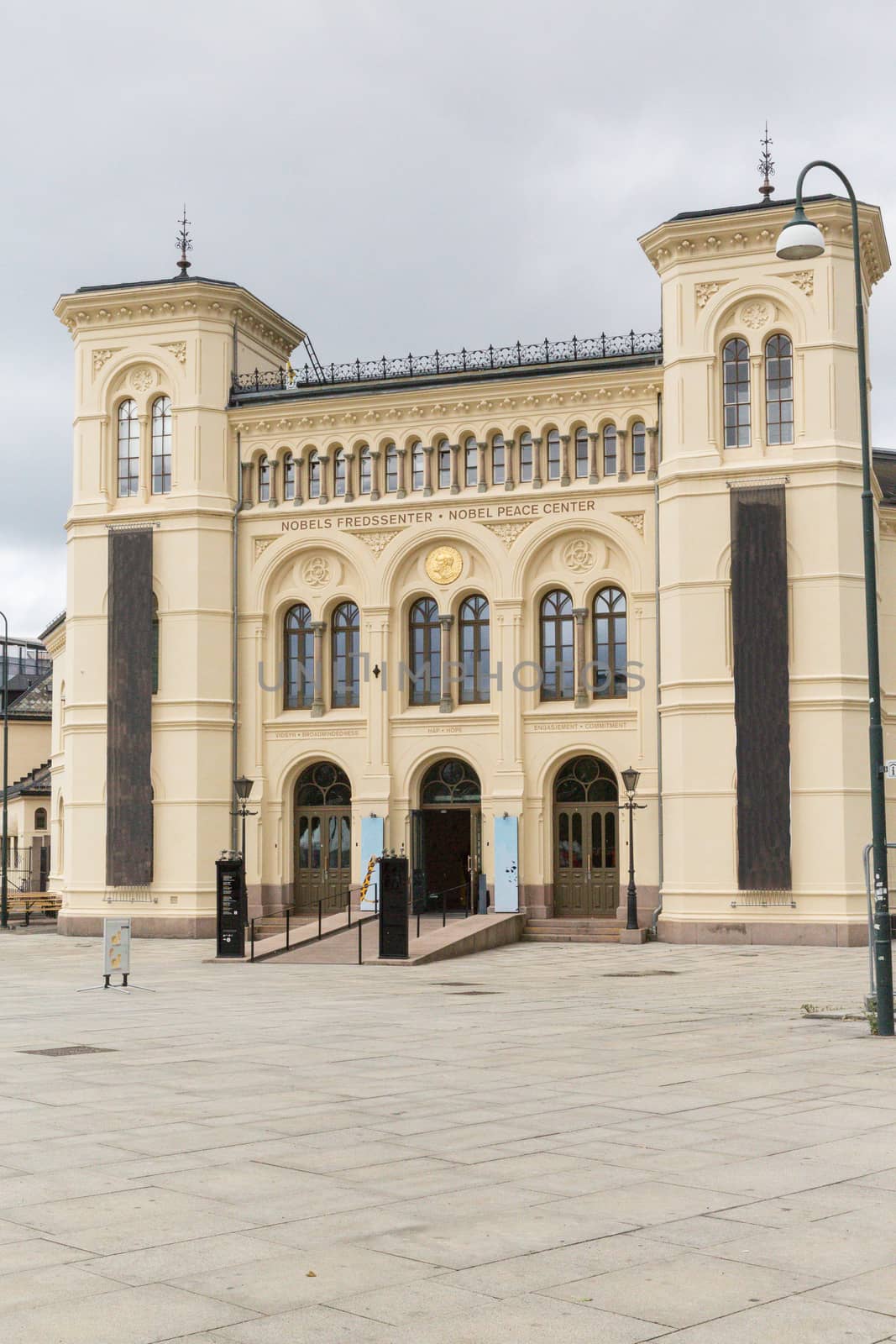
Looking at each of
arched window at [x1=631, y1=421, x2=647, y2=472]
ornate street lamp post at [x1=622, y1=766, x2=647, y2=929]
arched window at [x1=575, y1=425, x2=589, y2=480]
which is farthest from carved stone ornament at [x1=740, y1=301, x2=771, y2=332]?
ornate street lamp post at [x1=622, y1=766, x2=647, y2=929]

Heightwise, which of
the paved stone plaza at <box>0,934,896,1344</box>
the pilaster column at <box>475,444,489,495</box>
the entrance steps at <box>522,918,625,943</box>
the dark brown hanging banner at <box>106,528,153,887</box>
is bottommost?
the entrance steps at <box>522,918,625,943</box>

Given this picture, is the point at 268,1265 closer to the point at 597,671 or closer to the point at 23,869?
the point at 597,671

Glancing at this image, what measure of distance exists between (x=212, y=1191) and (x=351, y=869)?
30475 mm

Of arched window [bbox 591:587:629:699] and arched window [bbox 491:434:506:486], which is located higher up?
arched window [bbox 491:434:506:486]

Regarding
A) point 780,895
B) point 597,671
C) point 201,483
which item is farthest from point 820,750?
point 201,483

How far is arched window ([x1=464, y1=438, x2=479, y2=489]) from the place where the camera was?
3947cm

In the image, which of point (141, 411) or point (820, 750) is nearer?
point (820, 750)

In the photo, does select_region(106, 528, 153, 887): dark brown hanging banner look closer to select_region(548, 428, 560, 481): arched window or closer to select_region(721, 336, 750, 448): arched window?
select_region(548, 428, 560, 481): arched window

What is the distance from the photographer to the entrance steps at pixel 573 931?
3634 cm

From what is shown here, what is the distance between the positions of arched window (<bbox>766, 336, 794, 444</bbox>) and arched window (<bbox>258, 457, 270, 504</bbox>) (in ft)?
43.3

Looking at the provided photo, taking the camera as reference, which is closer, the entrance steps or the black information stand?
the black information stand

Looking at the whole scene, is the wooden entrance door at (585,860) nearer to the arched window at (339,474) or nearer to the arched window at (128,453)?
the arched window at (339,474)

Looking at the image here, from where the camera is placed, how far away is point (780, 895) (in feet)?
113

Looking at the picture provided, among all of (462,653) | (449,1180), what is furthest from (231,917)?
(449,1180)
